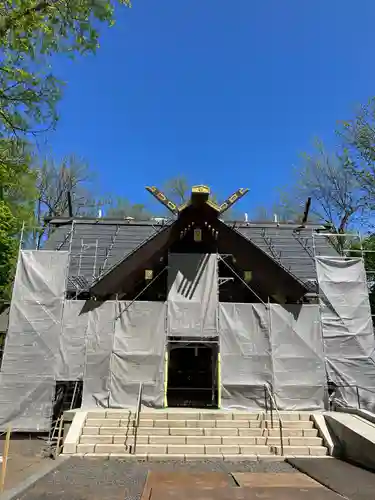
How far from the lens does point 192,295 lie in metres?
12.3

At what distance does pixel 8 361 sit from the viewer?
11352mm

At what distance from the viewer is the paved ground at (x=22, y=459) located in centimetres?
680

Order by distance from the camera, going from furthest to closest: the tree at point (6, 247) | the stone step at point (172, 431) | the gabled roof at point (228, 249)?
the tree at point (6, 247)
the gabled roof at point (228, 249)
the stone step at point (172, 431)

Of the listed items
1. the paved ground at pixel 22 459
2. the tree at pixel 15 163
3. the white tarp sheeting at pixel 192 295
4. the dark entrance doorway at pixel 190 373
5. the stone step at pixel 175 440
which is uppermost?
the tree at pixel 15 163

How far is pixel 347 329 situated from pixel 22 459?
980cm

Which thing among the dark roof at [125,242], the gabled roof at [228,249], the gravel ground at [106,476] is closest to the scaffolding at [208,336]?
the gabled roof at [228,249]

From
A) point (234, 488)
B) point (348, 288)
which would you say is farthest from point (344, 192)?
point (234, 488)

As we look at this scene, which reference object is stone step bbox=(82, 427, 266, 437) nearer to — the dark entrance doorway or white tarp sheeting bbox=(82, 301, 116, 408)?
white tarp sheeting bbox=(82, 301, 116, 408)

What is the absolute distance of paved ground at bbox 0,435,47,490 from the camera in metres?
6.80

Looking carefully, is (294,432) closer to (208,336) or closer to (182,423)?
(182,423)

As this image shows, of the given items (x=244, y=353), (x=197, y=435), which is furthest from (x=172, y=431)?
(x=244, y=353)

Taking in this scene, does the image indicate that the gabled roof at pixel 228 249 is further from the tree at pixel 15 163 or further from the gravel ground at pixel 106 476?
the gravel ground at pixel 106 476

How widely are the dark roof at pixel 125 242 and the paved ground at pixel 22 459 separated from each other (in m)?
4.78

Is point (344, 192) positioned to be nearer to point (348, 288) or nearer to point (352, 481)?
point (348, 288)
